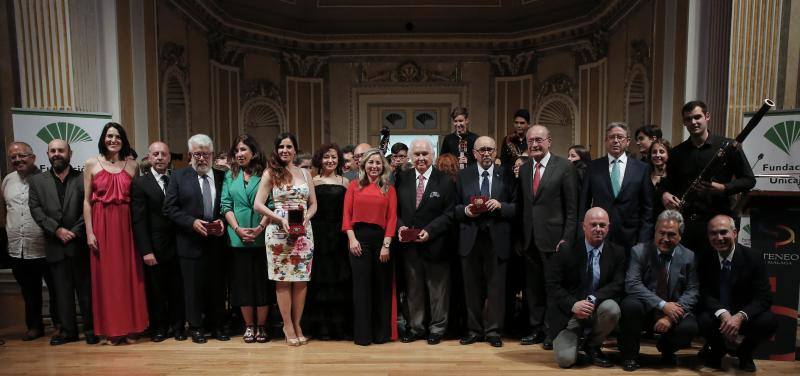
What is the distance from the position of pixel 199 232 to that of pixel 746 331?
385 centimetres

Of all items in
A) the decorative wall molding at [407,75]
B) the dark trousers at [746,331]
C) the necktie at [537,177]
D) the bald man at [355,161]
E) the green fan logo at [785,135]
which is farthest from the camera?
the decorative wall molding at [407,75]

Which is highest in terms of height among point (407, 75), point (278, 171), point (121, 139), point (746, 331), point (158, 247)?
point (407, 75)

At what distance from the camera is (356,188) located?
4.12 meters

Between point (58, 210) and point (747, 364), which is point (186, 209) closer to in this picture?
point (58, 210)

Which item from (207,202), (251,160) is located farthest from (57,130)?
(251,160)

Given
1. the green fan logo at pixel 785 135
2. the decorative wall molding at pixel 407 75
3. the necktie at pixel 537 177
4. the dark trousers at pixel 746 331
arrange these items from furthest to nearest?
the decorative wall molding at pixel 407 75 < the green fan logo at pixel 785 135 < the necktie at pixel 537 177 < the dark trousers at pixel 746 331

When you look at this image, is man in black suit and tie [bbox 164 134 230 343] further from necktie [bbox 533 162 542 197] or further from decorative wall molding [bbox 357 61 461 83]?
decorative wall molding [bbox 357 61 461 83]

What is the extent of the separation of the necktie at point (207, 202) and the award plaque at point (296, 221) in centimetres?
72

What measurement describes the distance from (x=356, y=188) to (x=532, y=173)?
1330mm

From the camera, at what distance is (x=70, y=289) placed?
4.30 metres

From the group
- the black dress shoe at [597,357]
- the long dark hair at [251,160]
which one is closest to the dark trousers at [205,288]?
the long dark hair at [251,160]

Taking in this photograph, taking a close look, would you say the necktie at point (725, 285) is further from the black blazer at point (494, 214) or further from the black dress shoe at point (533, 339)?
the black blazer at point (494, 214)

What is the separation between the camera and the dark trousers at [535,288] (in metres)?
4.08

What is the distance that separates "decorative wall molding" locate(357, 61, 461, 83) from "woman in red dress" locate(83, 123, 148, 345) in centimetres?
738
